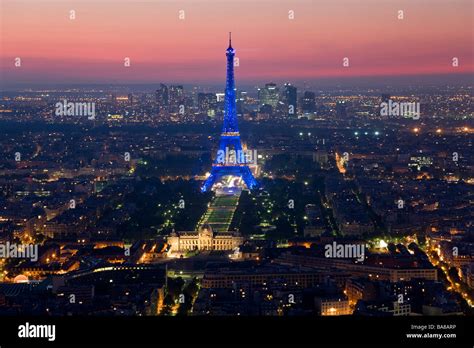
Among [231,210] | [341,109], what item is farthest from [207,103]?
[231,210]

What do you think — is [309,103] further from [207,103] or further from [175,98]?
[175,98]

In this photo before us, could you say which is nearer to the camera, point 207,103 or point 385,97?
point 385,97

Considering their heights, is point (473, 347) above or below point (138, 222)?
above

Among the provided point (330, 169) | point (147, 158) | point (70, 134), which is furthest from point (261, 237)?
point (70, 134)

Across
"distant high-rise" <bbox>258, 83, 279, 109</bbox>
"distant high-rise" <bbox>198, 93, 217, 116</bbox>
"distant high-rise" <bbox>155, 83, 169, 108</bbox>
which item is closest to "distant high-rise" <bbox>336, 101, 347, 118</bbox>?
"distant high-rise" <bbox>258, 83, 279, 109</bbox>

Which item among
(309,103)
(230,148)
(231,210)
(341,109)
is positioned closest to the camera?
(231,210)

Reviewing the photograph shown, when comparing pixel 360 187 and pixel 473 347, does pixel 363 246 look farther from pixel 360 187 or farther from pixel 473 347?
pixel 473 347
